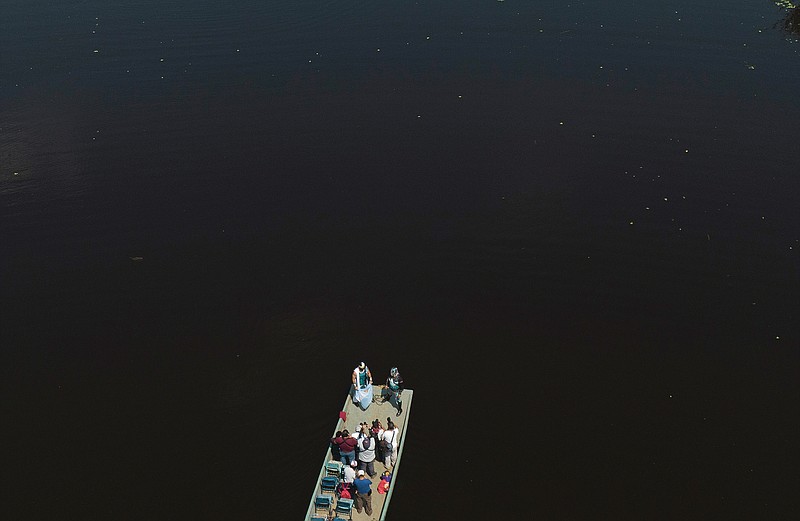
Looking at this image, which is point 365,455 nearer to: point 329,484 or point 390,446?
point 390,446

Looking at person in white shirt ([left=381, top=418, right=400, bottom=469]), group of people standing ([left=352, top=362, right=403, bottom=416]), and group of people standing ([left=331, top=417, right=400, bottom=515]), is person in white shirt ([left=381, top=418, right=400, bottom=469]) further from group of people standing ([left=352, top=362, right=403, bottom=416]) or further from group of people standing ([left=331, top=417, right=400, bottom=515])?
group of people standing ([left=352, top=362, right=403, bottom=416])

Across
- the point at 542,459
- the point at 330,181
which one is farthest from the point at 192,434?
the point at 330,181

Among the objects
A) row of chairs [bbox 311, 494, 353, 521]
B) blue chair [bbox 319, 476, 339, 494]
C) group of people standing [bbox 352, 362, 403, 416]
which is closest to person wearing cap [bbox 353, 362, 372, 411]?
group of people standing [bbox 352, 362, 403, 416]

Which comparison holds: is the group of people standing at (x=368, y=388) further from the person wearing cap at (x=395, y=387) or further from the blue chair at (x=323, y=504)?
the blue chair at (x=323, y=504)

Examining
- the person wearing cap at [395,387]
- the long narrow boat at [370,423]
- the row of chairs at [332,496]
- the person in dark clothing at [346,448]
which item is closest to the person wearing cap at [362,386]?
the long narrow boat at [370,423]

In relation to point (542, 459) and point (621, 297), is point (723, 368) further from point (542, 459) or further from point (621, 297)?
point (542, 459)

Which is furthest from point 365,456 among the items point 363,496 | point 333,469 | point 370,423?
point 370,423
